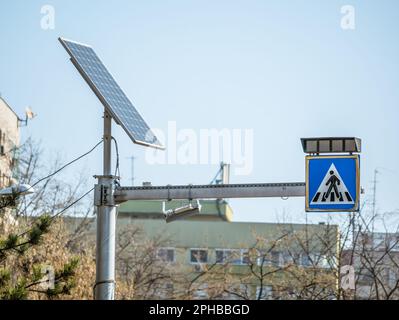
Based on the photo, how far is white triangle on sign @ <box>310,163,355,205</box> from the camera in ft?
53.8

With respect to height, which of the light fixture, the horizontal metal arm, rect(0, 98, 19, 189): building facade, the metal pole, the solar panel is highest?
rect(0, 98, 19, 189): building facade

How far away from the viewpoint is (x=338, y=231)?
46781 mm

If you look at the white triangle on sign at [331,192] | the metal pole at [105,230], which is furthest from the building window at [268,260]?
the white triangle on sign at [331,192]

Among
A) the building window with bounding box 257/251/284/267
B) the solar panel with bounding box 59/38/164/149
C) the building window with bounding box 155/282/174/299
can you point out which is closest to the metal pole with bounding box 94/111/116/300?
the solar panel with bounding box 59/38/164/149

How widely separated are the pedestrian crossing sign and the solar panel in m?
3.24

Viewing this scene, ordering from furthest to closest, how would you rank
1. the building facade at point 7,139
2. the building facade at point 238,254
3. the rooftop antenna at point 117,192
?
the building facade at point 7,139, the building facade at point 238,254, the rooftop antenna at point 117,192

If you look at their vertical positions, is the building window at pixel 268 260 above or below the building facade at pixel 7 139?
below

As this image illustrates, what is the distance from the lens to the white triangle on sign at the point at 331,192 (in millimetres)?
16391

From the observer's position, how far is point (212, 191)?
17.2 metres

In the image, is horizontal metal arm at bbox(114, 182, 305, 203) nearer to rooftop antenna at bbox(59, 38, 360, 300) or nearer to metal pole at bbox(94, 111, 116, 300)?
rooftop antenna at bbox(59, 38, 360, 300)

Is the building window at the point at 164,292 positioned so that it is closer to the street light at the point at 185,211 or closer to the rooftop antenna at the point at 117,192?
the street light at the point at 185,211

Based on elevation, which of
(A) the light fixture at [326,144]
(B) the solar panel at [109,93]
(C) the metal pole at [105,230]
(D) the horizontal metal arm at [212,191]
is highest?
(B) the solar panel at [109,93]
